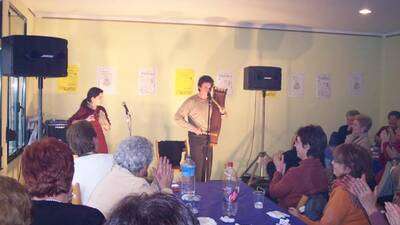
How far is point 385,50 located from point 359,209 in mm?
5641

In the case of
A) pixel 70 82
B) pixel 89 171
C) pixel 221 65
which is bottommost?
pixel 89 171

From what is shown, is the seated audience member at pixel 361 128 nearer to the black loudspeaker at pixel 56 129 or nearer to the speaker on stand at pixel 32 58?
the speaker on stand at pixel 32 58

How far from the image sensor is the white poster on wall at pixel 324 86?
7.25m

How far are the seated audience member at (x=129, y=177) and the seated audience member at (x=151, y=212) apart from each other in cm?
140

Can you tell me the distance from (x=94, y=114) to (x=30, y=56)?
6.19 feet

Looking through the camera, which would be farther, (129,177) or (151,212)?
(129,177)

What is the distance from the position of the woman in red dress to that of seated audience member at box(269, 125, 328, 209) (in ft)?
8.48

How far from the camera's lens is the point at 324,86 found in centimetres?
729

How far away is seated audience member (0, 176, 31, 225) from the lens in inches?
Result: 52.8

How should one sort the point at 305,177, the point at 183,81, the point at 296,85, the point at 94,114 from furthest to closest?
the point at 296,85, the point at 183,81, the point at 94,114, the point at 305,177

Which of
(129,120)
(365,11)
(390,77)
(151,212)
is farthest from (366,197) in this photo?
(390,77)

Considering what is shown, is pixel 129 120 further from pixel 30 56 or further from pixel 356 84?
pixel 356 84

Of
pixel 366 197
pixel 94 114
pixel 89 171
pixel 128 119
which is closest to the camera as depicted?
pixel 366 197

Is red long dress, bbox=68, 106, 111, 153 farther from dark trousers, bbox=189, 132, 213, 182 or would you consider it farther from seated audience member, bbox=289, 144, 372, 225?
seated audience member, bbox=289, 144, 372, 225
